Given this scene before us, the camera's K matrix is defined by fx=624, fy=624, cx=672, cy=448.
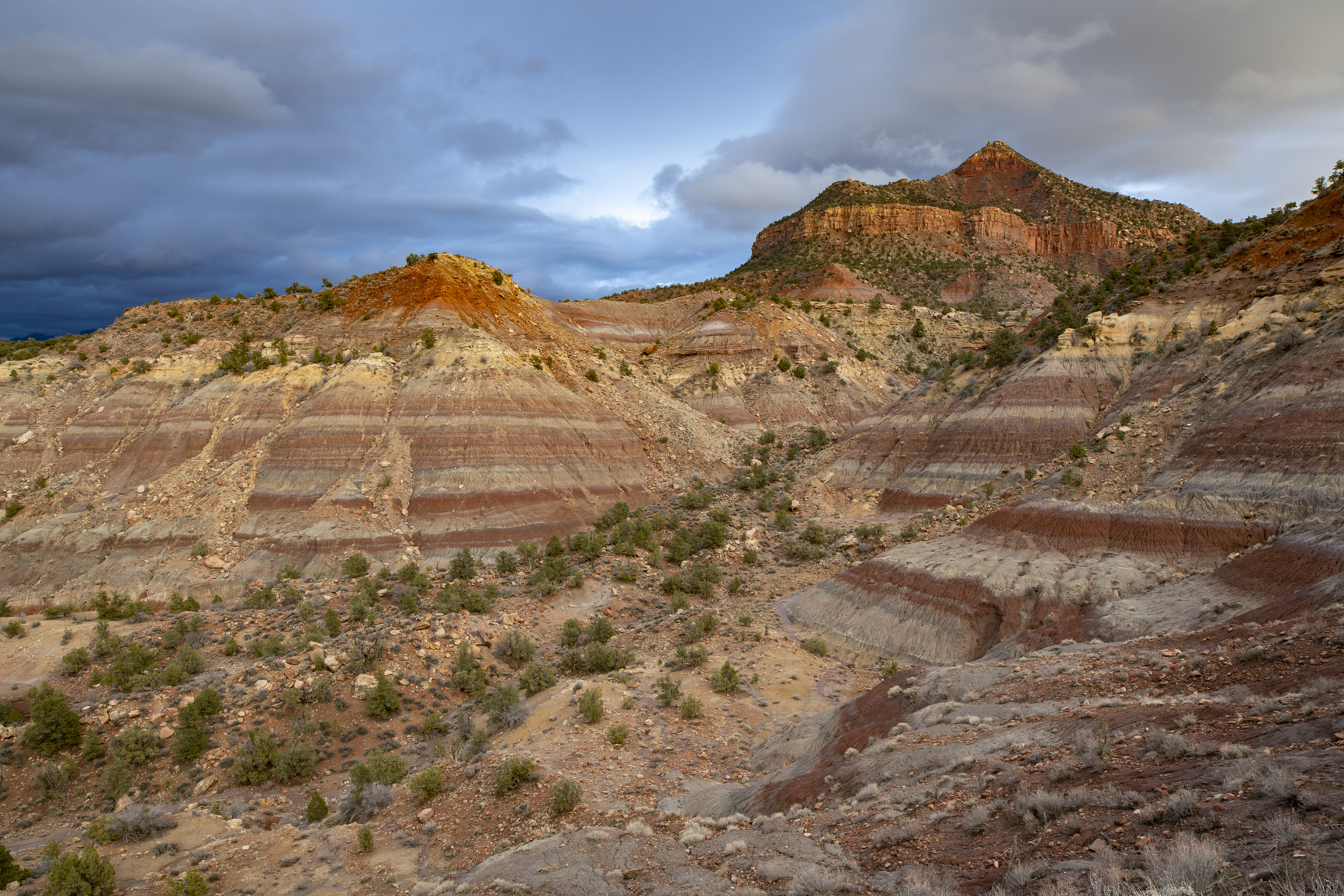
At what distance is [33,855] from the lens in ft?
44.4

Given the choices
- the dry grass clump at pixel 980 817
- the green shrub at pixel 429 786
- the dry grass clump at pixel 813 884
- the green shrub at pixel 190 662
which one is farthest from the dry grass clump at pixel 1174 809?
the green shrub at pixel 190 662

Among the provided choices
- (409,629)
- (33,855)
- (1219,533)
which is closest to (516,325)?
(409,629)

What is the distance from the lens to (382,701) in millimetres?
19094

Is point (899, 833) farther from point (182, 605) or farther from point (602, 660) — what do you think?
point (182, 605)

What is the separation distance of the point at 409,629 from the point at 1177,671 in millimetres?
21550

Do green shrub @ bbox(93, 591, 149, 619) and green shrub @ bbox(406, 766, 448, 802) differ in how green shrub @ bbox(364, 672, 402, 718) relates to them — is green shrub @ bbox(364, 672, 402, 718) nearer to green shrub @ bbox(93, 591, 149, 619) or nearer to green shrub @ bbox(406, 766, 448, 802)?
green shrub @ bbox(406, 766, 448, 802)

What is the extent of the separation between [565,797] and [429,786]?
3750mm

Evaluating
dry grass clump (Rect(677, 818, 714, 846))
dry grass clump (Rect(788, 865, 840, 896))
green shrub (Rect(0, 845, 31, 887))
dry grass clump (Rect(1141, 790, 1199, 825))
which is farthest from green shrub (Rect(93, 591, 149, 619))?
dry grass clump (Rect(1141, 790, 1199, 825))

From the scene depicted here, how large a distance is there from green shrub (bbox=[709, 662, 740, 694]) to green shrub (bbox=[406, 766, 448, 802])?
779 centimetres

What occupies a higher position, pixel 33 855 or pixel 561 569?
pixel 561 569

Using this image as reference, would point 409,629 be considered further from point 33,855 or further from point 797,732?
point 797,732

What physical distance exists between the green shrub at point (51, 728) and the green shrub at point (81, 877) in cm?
749

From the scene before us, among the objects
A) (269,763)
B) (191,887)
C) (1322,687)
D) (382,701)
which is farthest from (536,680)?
(1322,687)

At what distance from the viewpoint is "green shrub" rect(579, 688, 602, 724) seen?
52.3 feet
